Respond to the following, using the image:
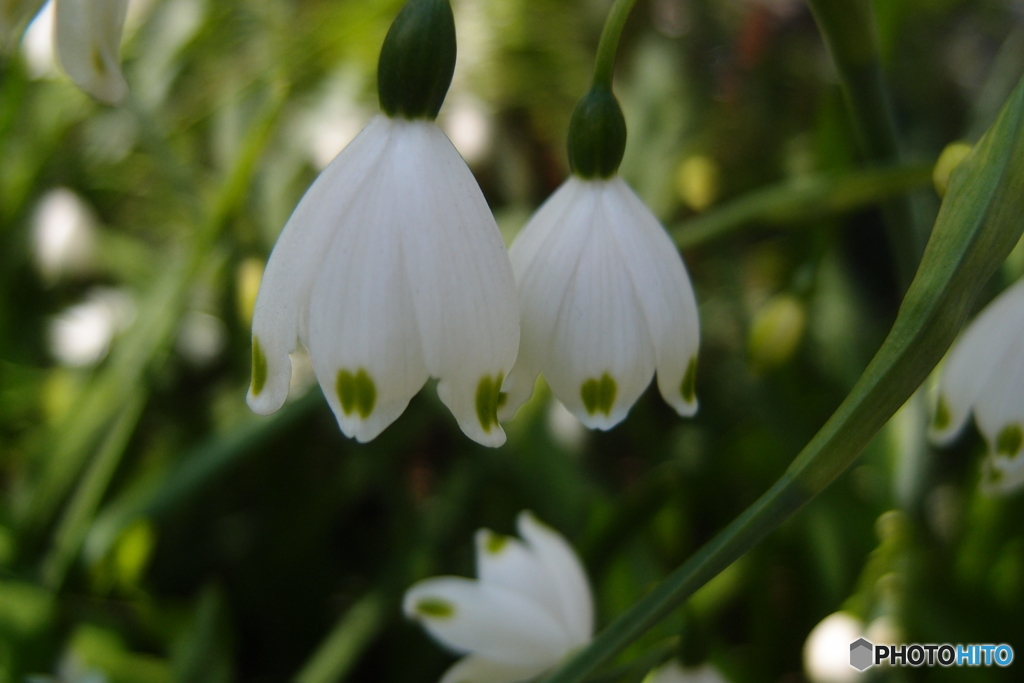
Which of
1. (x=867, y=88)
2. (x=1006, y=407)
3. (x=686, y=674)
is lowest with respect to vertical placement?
(x=686, y=674)

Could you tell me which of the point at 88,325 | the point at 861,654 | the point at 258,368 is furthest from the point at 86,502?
the point at 861,654

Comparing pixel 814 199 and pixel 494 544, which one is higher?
pixel 814 199

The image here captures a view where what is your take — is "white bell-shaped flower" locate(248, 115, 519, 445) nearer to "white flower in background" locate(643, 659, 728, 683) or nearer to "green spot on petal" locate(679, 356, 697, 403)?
"green spot on petal" locate(679, 356, 697, 403)

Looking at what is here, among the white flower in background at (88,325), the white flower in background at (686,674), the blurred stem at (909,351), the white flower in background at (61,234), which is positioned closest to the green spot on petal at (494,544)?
the white flower in background at (686,674)

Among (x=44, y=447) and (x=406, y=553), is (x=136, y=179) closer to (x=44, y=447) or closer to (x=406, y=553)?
(x=44, y=447)

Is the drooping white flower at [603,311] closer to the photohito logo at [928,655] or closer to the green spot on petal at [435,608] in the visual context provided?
the green spot on petal at [435,608]

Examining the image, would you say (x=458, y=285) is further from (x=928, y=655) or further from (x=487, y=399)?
(x=928, y=655)
